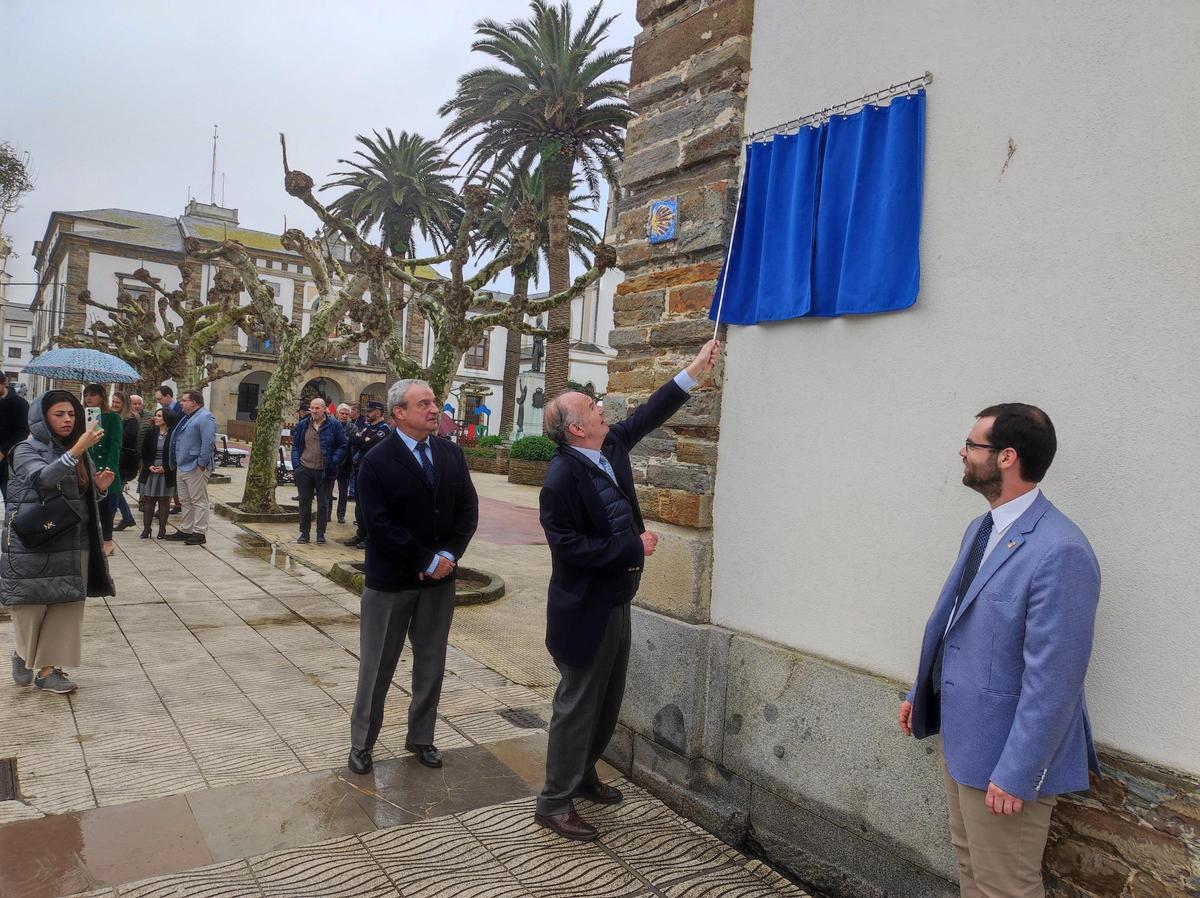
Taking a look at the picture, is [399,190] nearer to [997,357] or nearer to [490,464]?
[490,464]

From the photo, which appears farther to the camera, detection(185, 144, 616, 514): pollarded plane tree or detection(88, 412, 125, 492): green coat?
detection(88, 412, 125, 492): green coat

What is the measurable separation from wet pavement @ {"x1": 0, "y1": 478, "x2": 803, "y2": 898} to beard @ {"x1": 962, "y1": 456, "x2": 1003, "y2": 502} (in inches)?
72.4

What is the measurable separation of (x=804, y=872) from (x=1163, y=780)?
1438 millimetres

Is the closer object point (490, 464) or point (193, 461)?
point (193, 461)

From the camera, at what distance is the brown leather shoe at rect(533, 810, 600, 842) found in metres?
3.32

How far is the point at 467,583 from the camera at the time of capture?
26.7 ft

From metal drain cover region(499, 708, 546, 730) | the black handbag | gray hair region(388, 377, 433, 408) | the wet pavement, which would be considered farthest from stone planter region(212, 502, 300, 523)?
gray hair region(388, 377, 433, 408)

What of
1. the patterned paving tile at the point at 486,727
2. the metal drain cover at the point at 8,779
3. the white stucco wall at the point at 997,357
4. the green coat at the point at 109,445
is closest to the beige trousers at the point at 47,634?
the metal drain cover at the point at 8,779

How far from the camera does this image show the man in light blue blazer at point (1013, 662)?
82.1 inches

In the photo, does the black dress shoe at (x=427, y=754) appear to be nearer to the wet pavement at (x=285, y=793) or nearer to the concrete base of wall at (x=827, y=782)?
the wet pavement at (x=285, y=793)

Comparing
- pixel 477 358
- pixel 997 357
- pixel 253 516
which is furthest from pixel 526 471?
pixel 477 358

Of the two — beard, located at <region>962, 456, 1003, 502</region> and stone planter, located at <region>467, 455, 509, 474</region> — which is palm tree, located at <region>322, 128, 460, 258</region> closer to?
stone planter, located at <region>467, 455, 509, 474</region>

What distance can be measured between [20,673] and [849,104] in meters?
5.48

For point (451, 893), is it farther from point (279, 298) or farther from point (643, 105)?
point (279, 298)
